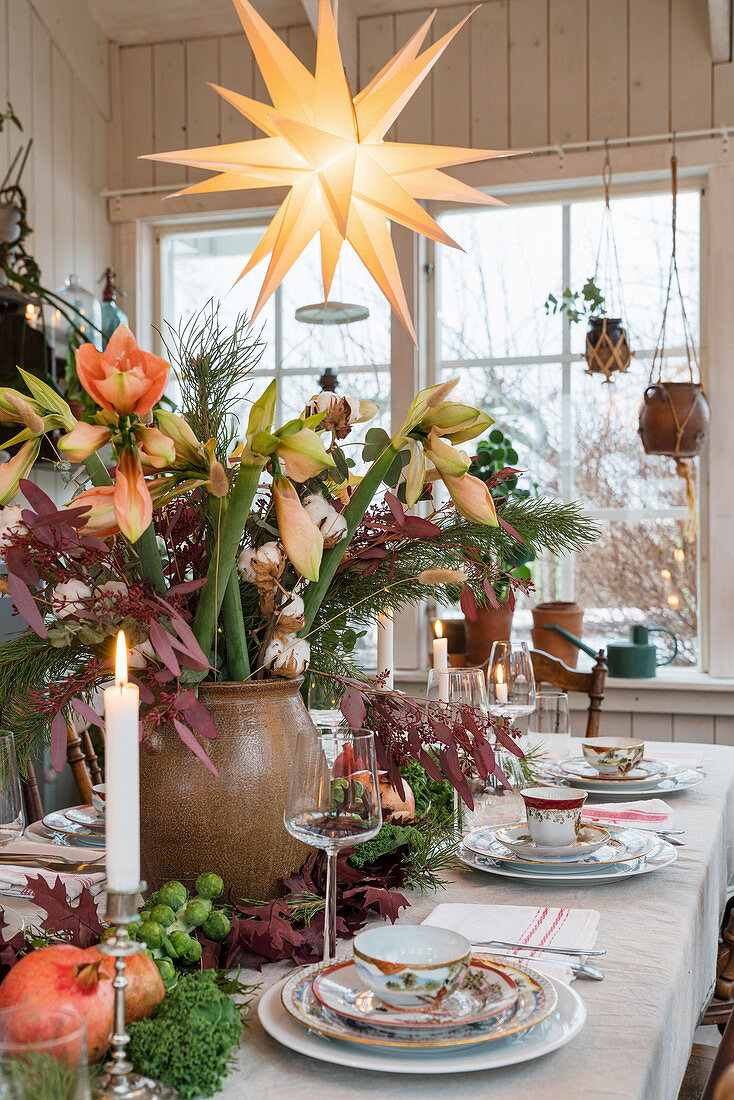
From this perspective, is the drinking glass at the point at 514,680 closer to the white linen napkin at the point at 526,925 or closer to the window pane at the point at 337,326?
the white linen napkin at the point at 526,925

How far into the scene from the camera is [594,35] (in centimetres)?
313

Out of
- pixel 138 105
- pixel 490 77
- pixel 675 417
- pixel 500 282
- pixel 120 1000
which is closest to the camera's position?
pixel 120 1000

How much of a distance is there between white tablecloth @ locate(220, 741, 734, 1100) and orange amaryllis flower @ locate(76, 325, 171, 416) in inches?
18.6

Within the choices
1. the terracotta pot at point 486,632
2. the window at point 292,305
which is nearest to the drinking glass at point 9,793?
the terracotta pot at point 486,632

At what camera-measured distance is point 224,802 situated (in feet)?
3.16

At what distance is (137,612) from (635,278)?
2629 millimetres

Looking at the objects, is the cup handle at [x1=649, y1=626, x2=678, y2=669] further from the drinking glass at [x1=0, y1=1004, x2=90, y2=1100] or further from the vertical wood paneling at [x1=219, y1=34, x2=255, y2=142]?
the drinking glass at [x1=0, y1=1004, x2=90, y2=1100]

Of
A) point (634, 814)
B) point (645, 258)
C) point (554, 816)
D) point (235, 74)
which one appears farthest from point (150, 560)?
point (235, 74)

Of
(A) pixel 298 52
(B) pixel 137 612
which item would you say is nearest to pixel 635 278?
(A) pixel 298 52

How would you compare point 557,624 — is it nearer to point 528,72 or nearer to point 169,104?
point 528,72

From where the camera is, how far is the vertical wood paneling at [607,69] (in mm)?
3111

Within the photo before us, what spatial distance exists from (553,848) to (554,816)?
0.04m

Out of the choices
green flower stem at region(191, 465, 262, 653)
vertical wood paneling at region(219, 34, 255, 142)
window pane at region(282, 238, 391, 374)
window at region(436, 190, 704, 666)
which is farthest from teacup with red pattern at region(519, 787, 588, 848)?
vertical wood paneling at region(219, 34, 255, 142)

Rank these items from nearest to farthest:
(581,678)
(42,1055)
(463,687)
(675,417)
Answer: (42,1055), (463,687), (581,678), (675,417)
